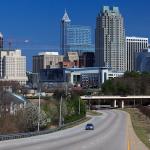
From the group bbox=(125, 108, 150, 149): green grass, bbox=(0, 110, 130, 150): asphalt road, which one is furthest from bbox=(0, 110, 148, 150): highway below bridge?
bbox=(125, 108, 150, 149): green grass

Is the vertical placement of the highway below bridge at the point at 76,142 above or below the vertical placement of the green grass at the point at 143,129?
above

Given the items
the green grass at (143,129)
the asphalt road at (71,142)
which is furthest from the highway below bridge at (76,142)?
the green grass at (143,129)

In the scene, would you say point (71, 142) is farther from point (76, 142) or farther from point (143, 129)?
point (143, 129)

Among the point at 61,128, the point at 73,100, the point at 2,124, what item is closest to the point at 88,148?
the point at 2,124

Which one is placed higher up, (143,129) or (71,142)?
(71,142)

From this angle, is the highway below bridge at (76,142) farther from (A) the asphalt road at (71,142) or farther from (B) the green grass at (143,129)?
(B) the green grass at (143,129)

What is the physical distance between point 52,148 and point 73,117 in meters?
81.6

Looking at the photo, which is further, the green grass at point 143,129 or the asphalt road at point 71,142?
the green grass at point 143,129

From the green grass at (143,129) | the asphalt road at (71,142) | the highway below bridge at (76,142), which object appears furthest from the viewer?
the green grass at (143,129)

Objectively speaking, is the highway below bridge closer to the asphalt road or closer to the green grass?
the asphalt road

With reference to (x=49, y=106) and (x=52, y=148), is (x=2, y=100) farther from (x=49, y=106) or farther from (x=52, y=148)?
(x=52, y=148)

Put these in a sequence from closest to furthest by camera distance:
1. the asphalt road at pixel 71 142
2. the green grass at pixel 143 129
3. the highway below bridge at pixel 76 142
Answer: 1. the asphalt road at pixel 71 142
2. the highway below bridge at pixel 76 142
3. the green grass at pixel 143 129

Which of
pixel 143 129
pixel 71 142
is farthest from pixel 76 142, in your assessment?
pixel 143 129

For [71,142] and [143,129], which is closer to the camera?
[71,142]
